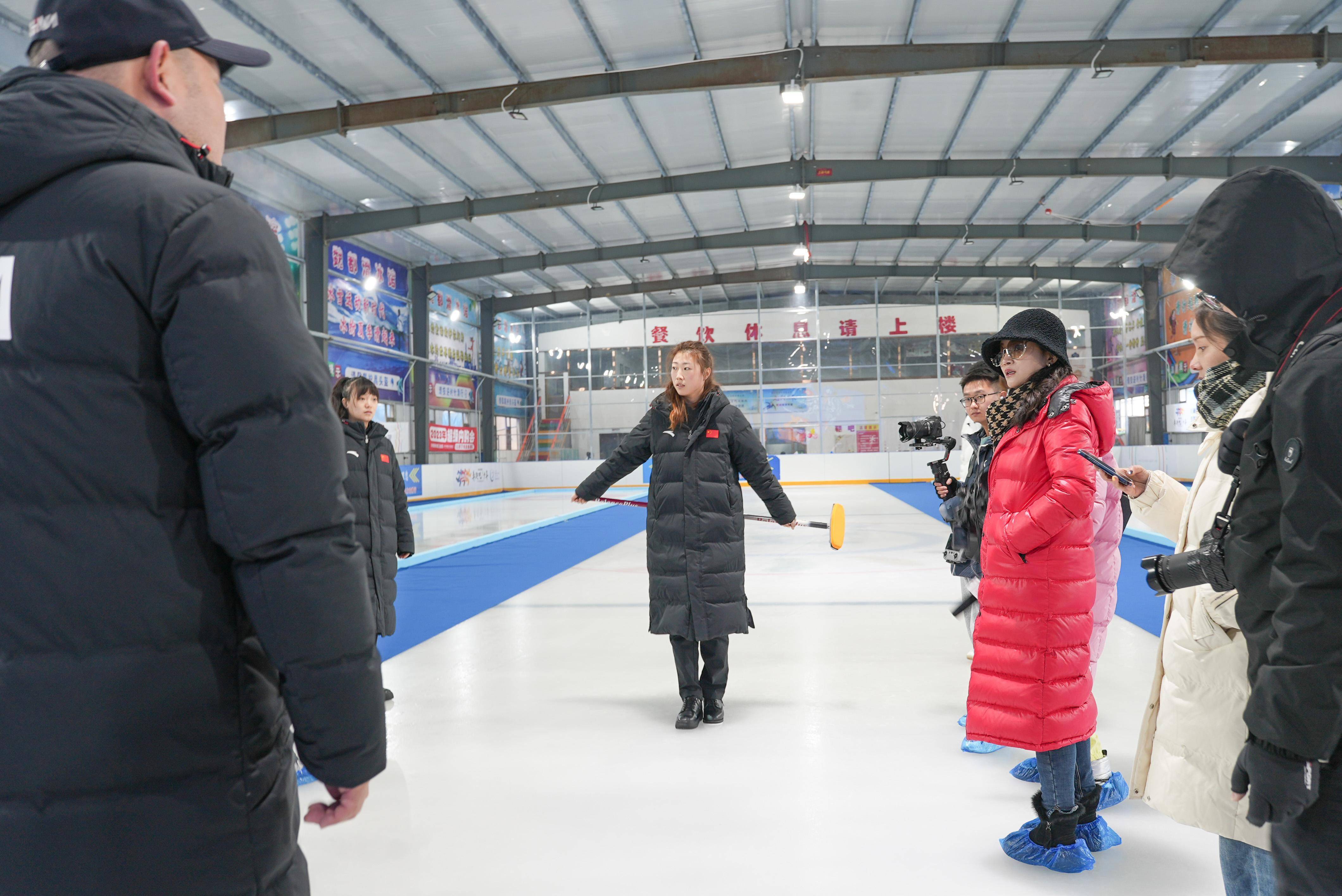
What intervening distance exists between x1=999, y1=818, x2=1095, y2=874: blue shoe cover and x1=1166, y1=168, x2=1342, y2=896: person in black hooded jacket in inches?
50.6

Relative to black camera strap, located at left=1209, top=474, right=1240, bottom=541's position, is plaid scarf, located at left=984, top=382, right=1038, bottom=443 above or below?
above

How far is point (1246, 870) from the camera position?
157 cm

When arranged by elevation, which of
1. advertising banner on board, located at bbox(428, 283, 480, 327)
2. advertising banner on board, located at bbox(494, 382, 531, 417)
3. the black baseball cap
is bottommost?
the black baseball cap

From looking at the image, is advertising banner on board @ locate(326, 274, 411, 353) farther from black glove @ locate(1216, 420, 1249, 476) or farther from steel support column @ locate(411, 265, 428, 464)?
black glove @ locate(1216, 420, 1249, 476)

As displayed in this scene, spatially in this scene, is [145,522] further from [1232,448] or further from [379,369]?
[379,369]

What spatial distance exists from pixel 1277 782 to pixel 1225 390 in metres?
0.87

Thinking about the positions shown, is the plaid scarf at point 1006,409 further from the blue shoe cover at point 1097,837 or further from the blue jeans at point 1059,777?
the blue shoe cover at point 1097,837

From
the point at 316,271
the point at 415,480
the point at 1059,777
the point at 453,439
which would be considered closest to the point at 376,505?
the point at 1059,777

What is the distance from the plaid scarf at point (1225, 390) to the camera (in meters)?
1.62

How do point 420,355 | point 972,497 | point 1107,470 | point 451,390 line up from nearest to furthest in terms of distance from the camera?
point 1107,470
point 972,497
point 420,355
point 451,390

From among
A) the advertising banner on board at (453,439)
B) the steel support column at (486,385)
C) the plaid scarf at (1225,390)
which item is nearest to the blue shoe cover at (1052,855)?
the plaid scarf at (1225,390)

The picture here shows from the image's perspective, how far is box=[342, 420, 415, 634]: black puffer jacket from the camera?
3584 millimetres

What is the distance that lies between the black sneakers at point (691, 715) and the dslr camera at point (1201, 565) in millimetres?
2318

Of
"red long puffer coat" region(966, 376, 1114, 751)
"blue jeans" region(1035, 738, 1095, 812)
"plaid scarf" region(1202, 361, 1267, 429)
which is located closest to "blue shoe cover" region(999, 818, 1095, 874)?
"blue jeans" region(1035, 738, 1095, 812)
